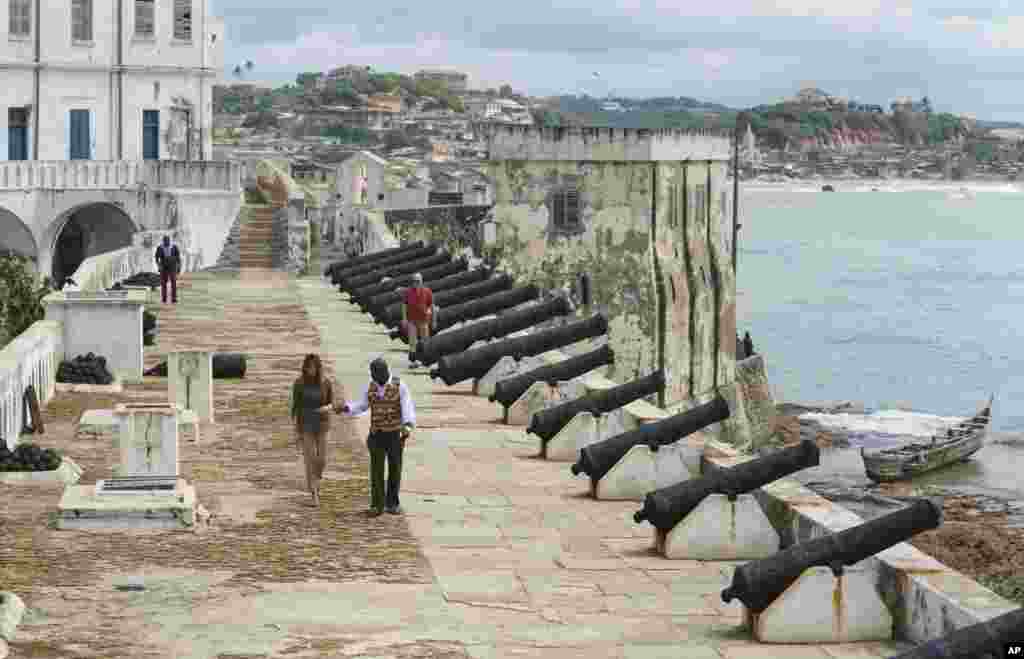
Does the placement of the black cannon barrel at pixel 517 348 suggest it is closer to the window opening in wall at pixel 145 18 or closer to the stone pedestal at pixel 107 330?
the stone pedestal at pixel 107 330

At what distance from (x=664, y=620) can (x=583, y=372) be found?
9512mm

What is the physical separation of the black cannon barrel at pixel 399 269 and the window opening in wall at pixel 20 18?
79.4 feet

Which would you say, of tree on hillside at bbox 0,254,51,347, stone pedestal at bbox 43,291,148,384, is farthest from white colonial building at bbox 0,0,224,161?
stone pedestal at bbox 43,291,148,384

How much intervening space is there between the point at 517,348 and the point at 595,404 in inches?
205

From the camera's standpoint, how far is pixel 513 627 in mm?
13641

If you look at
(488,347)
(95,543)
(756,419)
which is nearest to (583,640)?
(95,543)

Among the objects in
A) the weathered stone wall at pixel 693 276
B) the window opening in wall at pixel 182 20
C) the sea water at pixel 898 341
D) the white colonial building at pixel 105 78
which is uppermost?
the window opening in wall at pixel 182 20

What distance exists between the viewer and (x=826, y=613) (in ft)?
43.3

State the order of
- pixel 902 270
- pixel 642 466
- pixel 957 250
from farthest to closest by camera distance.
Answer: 1. pixel 957 250
2. pixel 902 270
3. pixel 642 466

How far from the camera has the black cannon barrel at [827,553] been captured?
1309 centimetres

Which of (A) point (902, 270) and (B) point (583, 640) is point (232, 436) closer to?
(B) point (583, 640)

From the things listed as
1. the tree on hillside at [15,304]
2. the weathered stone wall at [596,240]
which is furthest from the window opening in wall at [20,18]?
the tree on hillside at [15,304]

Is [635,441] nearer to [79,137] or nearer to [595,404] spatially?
[595,404]

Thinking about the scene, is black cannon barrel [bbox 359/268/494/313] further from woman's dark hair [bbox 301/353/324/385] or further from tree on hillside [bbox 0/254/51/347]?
woman's dark hair [bbox 301/353/324/385]
